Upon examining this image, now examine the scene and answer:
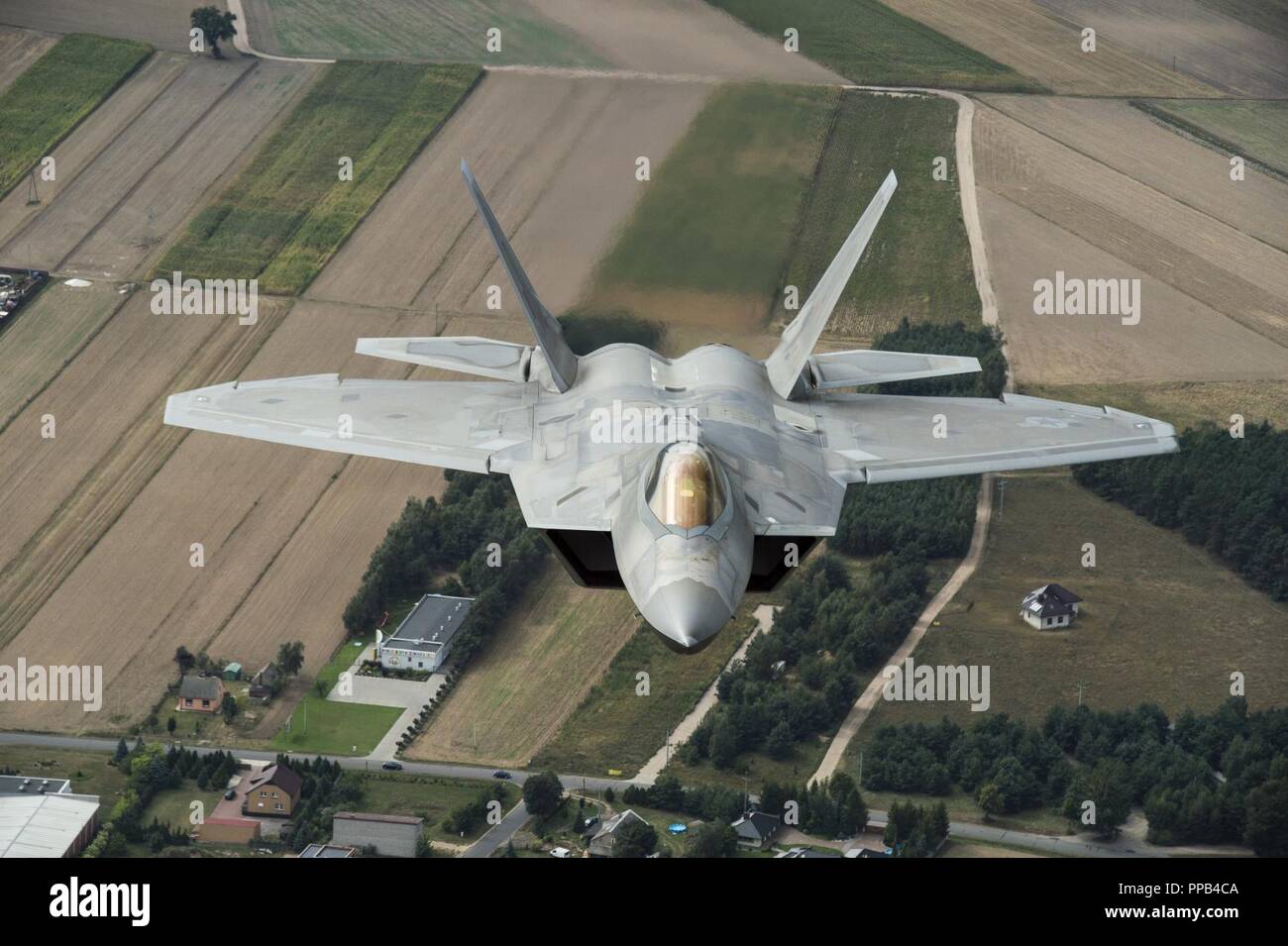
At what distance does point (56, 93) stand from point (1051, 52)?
137 feet

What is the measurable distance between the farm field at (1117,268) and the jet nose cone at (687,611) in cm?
3580

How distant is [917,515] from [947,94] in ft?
84.1

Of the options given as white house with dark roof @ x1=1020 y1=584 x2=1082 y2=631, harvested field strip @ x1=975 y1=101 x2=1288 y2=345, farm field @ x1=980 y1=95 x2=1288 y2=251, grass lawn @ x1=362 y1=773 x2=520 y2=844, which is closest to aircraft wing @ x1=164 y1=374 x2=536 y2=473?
grass lawn @ x1=362 y1=773 x2=520 y2=844

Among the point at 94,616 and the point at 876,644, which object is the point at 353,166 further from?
the point at 876,644

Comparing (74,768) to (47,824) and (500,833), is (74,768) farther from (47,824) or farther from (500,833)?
(500,833)

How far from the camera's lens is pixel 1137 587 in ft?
201

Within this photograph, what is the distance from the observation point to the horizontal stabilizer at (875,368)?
49406 mm

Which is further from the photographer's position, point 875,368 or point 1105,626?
point 1105,626

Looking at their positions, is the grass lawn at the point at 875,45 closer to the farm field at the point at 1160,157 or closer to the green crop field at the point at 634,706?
the farm field at the point at 1160,157

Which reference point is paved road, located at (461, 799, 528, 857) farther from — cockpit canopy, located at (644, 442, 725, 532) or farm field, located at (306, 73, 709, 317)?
farm field, located at (306, 73, 709, 317)

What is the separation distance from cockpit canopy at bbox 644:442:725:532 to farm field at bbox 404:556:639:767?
1809 cm

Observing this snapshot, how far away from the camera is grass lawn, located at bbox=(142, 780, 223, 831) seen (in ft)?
177

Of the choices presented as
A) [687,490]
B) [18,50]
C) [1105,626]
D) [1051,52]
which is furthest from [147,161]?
[687,490]

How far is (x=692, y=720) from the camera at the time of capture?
56.7 meters
